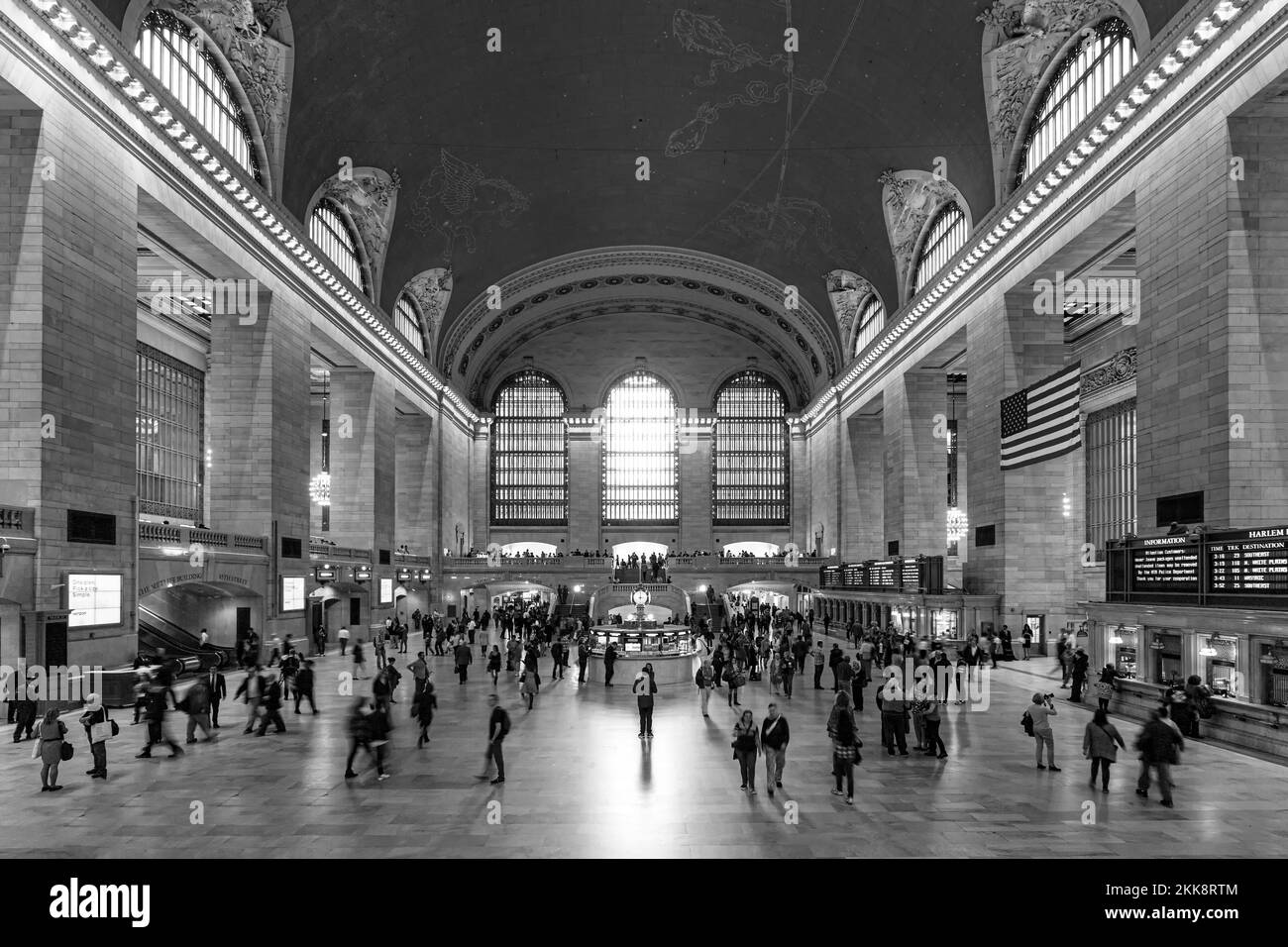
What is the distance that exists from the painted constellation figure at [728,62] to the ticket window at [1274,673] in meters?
20.4

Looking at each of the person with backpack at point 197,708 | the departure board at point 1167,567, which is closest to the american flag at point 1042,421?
the departure board at point 1167,567

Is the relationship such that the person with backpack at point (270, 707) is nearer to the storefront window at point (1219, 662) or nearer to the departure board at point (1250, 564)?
the storefront window at point (1219, 662)

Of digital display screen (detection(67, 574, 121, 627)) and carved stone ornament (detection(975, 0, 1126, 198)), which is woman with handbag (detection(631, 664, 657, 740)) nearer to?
digital display screen (detection(67, 574, 121, 627))

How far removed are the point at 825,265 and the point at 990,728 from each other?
2855cm

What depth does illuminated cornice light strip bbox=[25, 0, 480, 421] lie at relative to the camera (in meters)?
14.6

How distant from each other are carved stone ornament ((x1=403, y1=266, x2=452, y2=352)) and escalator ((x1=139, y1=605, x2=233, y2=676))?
1875cm

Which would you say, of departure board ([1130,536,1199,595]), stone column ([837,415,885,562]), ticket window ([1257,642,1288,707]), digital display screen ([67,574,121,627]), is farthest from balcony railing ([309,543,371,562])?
ticket window ([1257,642,1288,707])

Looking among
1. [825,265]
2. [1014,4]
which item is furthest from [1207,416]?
[825,265]

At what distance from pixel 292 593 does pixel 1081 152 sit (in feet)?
73.3

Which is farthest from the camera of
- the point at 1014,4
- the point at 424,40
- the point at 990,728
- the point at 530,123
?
the point at 530,123

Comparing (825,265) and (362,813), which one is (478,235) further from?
(362,813)

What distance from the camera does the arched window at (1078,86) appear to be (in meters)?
19.5

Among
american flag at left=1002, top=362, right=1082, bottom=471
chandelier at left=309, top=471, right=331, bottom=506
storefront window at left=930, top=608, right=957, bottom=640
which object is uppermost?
american flag at left=1002, top=362, right=1082, bottom=471
